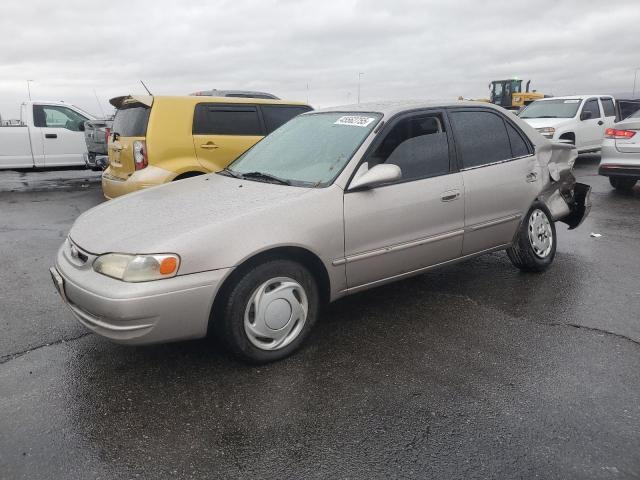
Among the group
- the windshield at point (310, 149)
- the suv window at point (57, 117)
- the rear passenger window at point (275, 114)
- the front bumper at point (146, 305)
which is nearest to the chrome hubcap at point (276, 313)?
the front bumper at point (146, 305)

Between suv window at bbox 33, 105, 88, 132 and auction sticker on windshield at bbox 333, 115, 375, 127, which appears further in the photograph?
suv window at bbox 33, 105, 88, 132

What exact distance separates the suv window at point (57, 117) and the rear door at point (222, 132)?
6229mm

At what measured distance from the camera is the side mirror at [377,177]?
3.45 m

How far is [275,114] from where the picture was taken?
7453mm

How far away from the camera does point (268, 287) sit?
Answer: 10.6 feet

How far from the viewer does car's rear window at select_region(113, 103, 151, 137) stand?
639 cm

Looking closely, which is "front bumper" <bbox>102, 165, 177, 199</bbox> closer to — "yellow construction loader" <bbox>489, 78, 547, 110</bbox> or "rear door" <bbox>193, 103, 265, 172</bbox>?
"rear door" <bbox>193, 103, 265, 172</bbox>

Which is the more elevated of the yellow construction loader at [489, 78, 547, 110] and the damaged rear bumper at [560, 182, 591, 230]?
the yellow construction loader at [489, 78, 547, 110]

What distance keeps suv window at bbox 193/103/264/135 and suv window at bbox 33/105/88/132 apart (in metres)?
6.22

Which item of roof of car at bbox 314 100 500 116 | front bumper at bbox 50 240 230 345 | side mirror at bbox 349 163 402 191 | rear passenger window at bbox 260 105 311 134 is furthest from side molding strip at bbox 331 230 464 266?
rear passenger window at bbox 260 105 311 134

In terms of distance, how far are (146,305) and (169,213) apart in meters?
0.75

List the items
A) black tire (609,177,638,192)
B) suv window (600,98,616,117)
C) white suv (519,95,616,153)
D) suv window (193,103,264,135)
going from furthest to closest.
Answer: suv window (600,98,616,117) < white suv (519,95,616,153) < black tire (609,177,638,192) < suv window (193,103,264,135)

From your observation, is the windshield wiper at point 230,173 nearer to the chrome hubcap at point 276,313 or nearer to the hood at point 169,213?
the hood at point 169,213

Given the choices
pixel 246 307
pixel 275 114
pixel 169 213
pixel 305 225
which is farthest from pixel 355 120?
pixel 275 114
